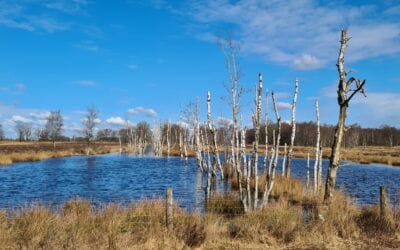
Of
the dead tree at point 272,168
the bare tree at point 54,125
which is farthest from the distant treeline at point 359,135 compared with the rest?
the dead tree at point 272,168

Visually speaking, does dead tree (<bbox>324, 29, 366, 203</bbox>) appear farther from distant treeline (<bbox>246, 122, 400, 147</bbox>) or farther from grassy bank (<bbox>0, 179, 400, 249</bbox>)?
Result: distant treeline (<bbox>246, 122, 400, 147</bbox>)

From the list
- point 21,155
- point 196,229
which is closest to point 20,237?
point 196,229

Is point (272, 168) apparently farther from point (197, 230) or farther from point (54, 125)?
point (54, 125)

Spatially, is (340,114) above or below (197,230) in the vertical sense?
above

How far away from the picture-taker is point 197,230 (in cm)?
1061

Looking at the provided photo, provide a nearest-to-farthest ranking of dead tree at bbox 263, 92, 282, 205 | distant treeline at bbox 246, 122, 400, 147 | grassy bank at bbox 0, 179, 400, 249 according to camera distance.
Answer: grassy bank at bbox 0, 179, 400, 249 → dead tree at bbox 263, 92, 282, 205 → distant treeline at bbox 246, 122, 400, 147

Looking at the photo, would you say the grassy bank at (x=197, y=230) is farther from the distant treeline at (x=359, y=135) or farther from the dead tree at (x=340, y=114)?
the distant treeline at (x=359, y=135)

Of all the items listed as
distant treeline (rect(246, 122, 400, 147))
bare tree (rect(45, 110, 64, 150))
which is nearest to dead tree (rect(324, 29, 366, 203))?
bare tree (rect(45, 110, 64, 150))

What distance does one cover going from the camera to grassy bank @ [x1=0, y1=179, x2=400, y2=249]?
31.1 feet

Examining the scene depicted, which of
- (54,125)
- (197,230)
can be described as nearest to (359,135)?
(54,125)

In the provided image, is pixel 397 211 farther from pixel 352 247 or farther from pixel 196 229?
pixel 196 229

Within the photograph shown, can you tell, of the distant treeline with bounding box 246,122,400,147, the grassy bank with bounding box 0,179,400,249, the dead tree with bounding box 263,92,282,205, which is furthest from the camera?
the distant treeline with bounding box 246,122,400,147

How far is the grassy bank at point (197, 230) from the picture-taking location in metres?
9.47

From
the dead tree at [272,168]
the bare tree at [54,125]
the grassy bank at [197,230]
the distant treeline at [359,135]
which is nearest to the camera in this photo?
the grassy bank at [197,230]
